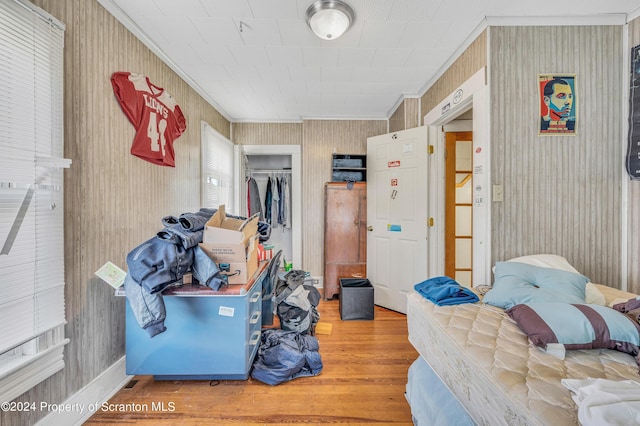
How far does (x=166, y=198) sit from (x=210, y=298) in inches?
44.3

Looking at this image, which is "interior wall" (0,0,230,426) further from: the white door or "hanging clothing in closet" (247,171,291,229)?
the white door

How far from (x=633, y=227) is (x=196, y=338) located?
296 centimetres

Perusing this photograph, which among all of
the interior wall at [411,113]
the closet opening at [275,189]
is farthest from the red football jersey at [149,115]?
the interior wall at [411,113]

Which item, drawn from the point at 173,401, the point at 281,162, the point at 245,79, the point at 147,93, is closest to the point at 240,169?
the point at 281,162

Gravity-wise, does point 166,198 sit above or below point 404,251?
above

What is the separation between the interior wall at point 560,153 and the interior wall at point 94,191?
2.56 m

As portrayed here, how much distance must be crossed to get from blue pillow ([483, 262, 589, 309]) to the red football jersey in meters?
2.53

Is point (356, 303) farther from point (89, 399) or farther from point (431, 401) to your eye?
point (89, 399)

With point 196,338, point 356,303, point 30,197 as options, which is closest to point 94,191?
point 30,197

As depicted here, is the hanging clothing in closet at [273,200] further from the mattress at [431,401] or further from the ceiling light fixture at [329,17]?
the mattress at [431,401]

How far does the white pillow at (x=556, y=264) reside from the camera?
136 cm

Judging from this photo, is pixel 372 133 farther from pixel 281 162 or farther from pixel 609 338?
pixel 609 338

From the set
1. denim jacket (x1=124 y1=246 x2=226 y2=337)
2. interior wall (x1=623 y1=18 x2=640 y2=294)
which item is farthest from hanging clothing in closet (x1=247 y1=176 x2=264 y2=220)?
interior wall (x1=623 y1=18 x2=640 y2=294)

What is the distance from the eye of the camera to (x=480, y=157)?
183 centimetres
